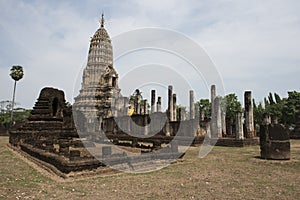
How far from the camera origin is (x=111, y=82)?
48844mm

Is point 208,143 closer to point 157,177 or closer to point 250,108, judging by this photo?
point 250,108

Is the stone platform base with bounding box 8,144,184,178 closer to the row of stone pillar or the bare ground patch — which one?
the bare ground patch

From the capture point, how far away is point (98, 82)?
51219 mm

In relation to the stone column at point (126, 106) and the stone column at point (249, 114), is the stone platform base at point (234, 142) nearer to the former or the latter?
the stone column at point (249, 114)

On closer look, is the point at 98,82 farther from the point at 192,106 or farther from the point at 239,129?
the point at 239,129

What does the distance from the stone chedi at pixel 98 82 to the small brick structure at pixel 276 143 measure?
3366cm

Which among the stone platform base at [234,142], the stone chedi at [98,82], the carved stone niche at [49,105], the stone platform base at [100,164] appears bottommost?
the stone platform base at [100,164]

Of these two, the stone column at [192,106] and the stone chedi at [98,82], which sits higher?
the stone chedi at [98,82]

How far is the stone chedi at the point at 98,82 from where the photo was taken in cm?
4616

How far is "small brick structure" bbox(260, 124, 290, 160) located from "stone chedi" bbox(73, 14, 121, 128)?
33.7 m

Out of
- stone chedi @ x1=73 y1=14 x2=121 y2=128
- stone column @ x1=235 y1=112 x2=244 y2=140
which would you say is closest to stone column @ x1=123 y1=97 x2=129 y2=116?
stone chedi @ x1=73 y1=14 x2=121 y2=128

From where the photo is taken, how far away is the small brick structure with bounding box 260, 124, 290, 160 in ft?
37.7

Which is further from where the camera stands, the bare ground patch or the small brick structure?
the small brick structure

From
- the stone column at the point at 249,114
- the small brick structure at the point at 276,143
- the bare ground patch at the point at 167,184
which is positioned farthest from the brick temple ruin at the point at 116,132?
the small brick structure at the point at 276,143
